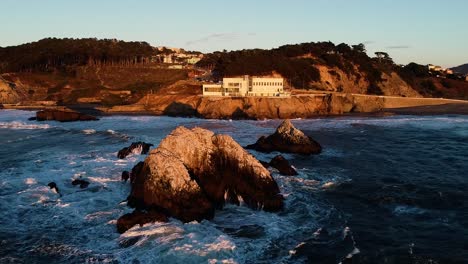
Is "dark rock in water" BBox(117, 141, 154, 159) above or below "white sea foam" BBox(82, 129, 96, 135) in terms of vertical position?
above

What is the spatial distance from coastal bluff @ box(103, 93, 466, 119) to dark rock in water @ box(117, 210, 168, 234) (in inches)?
2279

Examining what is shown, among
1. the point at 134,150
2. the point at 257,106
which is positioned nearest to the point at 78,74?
the point at 257,106

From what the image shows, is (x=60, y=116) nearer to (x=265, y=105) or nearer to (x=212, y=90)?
(x=212, y=90)

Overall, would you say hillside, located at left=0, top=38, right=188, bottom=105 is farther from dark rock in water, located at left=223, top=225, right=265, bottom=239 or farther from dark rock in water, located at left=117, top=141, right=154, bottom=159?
dark rock in water, located at left=223, top=225, right=265, bottom=239

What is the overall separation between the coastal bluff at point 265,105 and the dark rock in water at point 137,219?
57.9 meters

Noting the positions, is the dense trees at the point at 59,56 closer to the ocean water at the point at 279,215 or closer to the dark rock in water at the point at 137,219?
the ocean water at the point at 279,215

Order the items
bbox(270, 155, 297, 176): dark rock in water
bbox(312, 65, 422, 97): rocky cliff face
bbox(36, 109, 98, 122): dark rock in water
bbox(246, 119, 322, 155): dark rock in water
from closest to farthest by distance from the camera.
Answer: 1. bbox(270, 155, 297, 176): dark rock in water
2. bbox(246, 119, 322, 155): dark rock in water
3. bbox(36, 109, 98, 122): dark rock in water
4. bbox(312, 65, 422, 97): rocky cliff face

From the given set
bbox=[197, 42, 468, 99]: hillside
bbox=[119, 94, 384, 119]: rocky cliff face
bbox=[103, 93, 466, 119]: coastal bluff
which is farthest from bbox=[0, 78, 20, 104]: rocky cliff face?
bbox=[197, 42, 468, 99]: hillside

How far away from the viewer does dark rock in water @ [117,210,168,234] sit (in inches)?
901

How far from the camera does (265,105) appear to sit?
8400cm

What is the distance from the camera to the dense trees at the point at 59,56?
14775 cm

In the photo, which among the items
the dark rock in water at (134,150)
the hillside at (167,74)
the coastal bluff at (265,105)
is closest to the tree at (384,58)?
the hillside at (167,74)

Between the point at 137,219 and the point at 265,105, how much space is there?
62.5 m

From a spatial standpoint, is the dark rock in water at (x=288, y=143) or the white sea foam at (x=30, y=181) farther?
the dark rock in water at (x=288, y=143)
